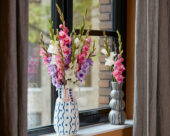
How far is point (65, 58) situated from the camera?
2078mm

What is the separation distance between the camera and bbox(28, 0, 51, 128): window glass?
7.52 ft

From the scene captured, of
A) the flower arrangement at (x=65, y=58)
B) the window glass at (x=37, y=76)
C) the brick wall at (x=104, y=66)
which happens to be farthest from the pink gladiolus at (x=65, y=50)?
the brick wall at (x=104, y=66)

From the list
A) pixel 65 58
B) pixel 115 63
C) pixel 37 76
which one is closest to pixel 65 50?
pixel 65 58

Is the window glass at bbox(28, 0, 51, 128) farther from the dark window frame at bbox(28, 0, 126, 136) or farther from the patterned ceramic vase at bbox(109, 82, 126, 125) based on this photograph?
the patterned ceramic vase at bbox(109, 82, 126, 125)

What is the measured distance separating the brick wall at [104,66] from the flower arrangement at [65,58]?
1.96 feet

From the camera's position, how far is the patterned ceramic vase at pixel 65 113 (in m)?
2.10

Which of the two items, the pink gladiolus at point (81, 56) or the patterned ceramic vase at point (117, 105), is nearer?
the pink gladiolus at point (81, 56)

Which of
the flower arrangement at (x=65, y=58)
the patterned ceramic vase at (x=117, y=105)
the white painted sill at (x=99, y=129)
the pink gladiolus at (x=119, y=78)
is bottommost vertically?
the white painted sill at (x=99, y=129)

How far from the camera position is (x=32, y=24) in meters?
2.40

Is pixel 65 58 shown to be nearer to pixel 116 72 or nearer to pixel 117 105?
pixel 116 72

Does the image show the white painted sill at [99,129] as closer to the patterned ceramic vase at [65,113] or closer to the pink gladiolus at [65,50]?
the patterned ceramic vase at [65,113]

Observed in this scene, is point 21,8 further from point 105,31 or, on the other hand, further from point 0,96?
point 105,31

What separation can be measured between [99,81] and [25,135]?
1.15 m

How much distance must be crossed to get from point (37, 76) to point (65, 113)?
1.32ft
